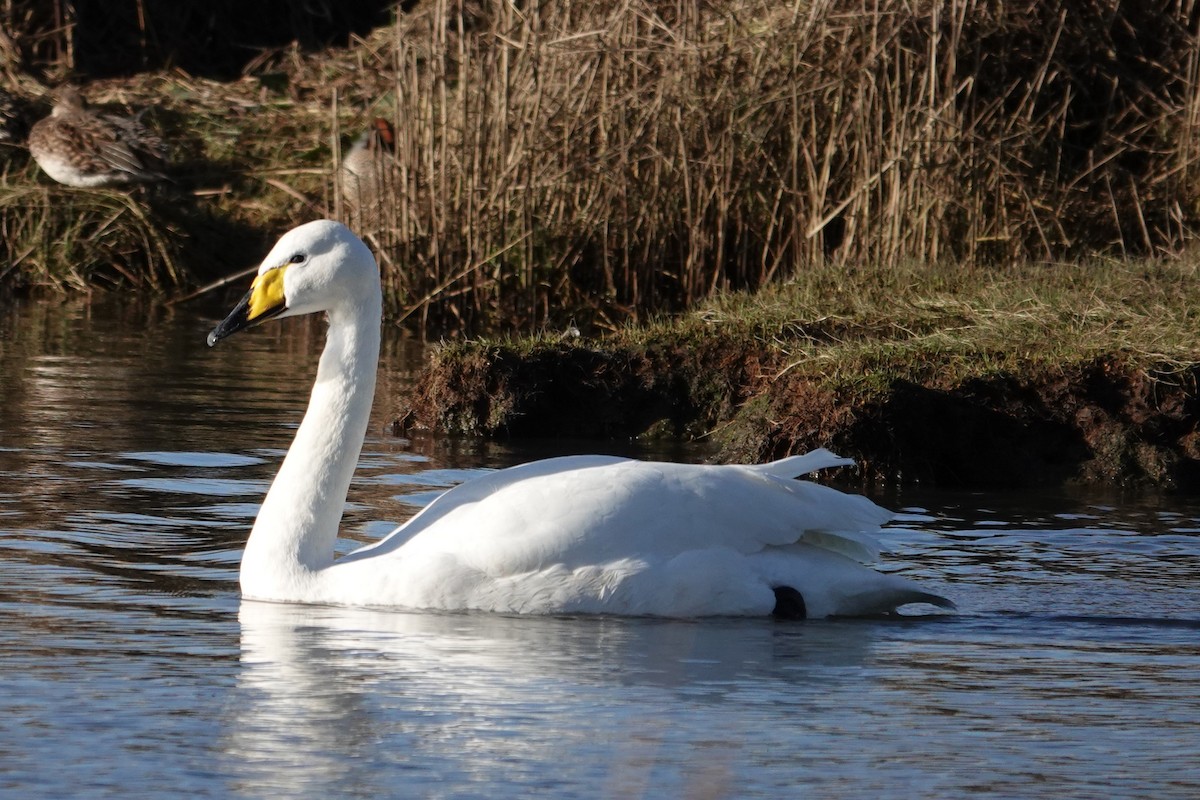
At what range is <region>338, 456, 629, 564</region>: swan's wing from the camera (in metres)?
5.50

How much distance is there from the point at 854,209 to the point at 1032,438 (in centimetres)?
343

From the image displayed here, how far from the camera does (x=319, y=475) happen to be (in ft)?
18.7

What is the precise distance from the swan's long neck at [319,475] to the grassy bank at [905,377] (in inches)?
99.4

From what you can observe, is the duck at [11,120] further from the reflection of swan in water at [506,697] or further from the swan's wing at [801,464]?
the swan's wing at [801,464]

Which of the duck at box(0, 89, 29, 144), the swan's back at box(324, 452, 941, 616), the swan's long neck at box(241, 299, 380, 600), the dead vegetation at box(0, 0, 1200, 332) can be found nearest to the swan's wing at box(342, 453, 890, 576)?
the swan's back at box(324, 452, 941, 616)

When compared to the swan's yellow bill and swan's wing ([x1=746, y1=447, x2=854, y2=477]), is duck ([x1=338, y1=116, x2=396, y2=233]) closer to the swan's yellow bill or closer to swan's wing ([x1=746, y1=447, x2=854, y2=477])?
the swan's yellow bill

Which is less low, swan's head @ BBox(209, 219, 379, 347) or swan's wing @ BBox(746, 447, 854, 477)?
swan's head @ BBox(209, 219, 379, 347)

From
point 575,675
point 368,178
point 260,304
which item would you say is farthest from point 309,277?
→ point 368,178

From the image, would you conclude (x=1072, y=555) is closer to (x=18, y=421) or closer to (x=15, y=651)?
(x=15, y=651)

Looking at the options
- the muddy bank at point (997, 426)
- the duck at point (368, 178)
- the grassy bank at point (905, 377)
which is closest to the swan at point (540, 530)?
the muddy bank at point (997, 426)

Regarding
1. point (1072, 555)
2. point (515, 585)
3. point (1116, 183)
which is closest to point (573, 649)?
point (515, 585)

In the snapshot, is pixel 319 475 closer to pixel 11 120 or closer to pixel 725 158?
pixel 725 158

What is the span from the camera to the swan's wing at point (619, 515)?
5.32m

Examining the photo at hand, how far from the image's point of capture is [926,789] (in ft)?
12.6
